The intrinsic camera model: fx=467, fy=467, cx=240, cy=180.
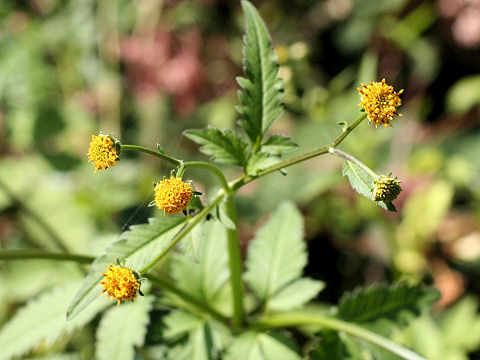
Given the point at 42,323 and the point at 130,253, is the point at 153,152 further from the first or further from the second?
the point at 42,323

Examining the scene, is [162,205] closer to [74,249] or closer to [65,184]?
[74,249]

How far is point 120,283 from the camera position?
0.81 metres

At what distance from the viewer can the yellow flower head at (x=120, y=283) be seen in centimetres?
81

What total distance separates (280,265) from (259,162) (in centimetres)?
41

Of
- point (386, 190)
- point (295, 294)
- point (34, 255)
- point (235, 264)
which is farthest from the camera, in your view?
point (295, 294)

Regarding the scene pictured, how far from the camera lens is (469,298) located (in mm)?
1874

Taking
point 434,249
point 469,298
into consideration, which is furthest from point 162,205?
point 434,249

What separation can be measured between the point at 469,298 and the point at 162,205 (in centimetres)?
155

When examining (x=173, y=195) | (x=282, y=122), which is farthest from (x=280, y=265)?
(x=282, y=122)

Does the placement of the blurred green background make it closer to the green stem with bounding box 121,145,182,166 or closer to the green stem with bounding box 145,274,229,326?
the green stem with bounding box 145,274,229,326

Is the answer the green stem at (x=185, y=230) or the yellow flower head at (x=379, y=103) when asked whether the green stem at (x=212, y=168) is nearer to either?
the green stem at (x=185, y=230)

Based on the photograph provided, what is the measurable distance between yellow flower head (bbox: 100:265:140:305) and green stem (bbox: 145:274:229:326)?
145 millimetres

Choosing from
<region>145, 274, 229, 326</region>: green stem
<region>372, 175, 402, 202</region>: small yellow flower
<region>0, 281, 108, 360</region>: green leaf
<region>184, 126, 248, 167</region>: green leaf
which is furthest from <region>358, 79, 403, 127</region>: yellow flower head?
<region>0, 281, 108, 360</region>: green leaf

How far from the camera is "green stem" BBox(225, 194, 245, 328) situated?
3.32ft
